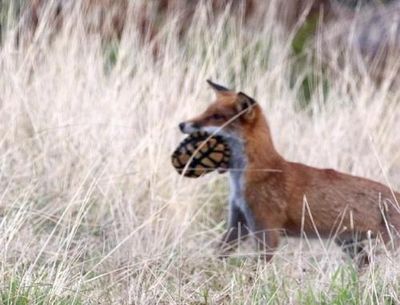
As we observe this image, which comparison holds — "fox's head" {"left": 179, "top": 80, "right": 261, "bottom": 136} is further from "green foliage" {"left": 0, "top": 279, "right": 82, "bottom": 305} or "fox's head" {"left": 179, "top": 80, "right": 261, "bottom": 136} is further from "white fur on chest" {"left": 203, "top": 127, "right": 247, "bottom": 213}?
"green foliage" {"left": 0, "top": 279, "right": 82, "bottom": 305}

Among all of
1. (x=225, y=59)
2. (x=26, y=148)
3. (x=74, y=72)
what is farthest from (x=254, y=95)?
(x=26, y=148)

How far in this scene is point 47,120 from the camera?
347 inches

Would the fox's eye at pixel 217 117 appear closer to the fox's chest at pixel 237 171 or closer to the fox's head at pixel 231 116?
the fox's head at pixel 231 116

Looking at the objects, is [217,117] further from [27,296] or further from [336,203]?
[27,296]

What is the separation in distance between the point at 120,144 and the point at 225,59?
7.15 ft

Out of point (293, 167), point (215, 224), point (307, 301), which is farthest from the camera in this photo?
point (215, 224)

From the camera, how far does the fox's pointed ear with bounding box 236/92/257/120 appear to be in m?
7.45

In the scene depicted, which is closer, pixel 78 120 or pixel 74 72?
pixel 78 120

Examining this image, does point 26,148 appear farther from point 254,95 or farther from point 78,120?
point 254,95

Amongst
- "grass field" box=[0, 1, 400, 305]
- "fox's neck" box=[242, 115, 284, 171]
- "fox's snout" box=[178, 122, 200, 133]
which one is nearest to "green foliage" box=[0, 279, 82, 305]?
"grass field" box=[0, 1, 400, 305]

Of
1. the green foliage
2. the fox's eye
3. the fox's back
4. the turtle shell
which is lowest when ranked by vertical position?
the green foliage

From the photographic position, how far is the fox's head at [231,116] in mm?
7410

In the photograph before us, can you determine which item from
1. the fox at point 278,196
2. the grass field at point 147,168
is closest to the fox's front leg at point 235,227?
the fox at point 278,196

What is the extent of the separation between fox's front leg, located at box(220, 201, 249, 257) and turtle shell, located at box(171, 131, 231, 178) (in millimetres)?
247
